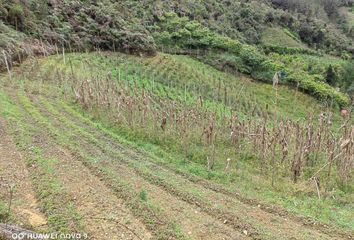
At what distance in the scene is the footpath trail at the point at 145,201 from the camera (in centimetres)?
A: 640

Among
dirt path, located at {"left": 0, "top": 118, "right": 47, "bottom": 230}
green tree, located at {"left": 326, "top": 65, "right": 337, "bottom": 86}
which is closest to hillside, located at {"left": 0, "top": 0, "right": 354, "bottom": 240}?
dirt path, located at {"left": 0, "top": 118, "right": 47, "bottom": 230}

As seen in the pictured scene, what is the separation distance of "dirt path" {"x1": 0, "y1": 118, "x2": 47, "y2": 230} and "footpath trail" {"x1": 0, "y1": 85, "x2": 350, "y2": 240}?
104 millimetres

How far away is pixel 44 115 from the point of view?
527 inches

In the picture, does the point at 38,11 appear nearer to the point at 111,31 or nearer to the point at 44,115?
the point at 111,31

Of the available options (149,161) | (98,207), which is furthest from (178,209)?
(149,161)

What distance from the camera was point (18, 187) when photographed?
7.21m

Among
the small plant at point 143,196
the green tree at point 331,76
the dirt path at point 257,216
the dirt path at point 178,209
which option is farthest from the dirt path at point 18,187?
the green tree at point 331,76

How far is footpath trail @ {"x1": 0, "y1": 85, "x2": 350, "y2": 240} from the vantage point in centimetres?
640

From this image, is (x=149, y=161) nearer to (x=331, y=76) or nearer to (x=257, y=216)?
(x=257, y=216)

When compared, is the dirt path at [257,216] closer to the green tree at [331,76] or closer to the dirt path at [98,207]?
the dirt path at [98,207]

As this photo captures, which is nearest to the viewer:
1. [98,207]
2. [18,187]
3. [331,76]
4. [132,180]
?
[98,207]

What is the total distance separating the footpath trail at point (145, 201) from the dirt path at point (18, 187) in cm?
10

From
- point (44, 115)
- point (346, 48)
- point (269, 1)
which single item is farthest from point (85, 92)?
point (269, 1)

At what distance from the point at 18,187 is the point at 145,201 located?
2.28m
